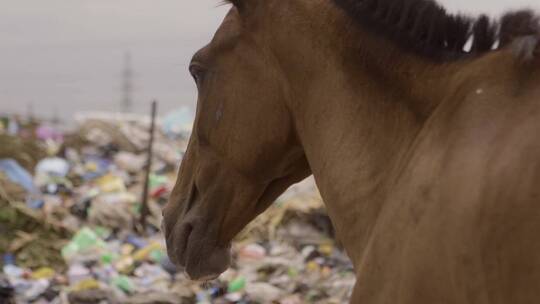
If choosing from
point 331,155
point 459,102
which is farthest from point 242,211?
point 459,102

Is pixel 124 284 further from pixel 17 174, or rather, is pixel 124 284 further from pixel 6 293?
pixel 17 174

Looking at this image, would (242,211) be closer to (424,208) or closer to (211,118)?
(211,118)

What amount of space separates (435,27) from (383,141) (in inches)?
10.5

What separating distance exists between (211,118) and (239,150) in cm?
12

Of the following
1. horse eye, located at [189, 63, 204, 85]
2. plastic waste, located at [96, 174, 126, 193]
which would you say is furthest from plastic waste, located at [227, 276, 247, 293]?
horse eye, located at [189, 63, 204, 85]

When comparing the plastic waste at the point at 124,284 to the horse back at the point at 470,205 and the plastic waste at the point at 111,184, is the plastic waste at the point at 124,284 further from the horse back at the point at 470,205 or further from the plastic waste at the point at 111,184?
the horse back at the point at 470,205

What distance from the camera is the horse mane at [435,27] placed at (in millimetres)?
1819

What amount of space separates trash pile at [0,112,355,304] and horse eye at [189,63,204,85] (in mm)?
2740

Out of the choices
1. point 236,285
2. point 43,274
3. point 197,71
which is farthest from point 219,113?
point 43,274

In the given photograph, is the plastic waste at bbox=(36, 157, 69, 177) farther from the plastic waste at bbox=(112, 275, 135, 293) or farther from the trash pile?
the plastic waste at bbox=(112, 275, 135, 293)

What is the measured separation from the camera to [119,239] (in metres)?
7.69

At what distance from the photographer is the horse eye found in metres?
2.31

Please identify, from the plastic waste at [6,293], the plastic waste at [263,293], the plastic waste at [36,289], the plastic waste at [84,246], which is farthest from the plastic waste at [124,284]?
the plastic waste at [263,293]

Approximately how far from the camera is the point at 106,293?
6.01 meters
